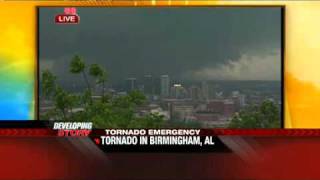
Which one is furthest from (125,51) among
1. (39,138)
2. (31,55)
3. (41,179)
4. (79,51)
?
(41,179)

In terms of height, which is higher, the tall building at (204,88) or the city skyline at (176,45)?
the city skyline at (176,45)

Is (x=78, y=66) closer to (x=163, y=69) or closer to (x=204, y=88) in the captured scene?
(x=163, y=69)

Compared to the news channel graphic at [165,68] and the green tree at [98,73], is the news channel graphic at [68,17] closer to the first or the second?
the news channel graphic at [165,68]

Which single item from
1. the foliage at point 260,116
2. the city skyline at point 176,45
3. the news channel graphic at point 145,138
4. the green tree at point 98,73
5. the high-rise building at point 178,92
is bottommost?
the news channel graphic at point 145,138

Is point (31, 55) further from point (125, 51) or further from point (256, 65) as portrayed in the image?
point (256, 65)

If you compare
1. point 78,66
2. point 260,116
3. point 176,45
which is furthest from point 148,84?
point 260,116

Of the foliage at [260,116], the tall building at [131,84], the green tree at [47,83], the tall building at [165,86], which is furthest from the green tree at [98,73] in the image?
the foliage at [260,116]
